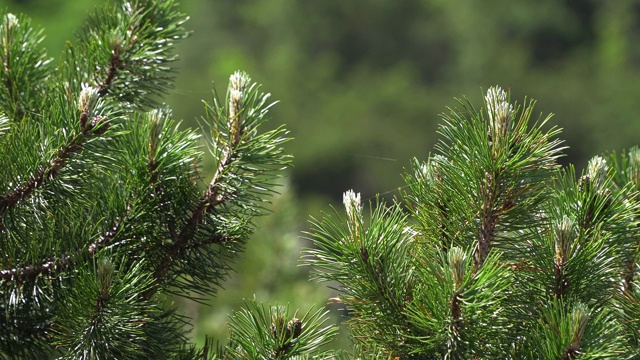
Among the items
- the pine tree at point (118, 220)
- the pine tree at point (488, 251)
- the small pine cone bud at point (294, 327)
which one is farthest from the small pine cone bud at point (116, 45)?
the small pine cone bud at point (294, 327)

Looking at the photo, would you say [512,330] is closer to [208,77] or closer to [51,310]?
[51,310]

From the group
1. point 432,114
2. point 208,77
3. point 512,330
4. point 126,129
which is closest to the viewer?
point 512,330

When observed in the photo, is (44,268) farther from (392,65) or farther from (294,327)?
(392,65)

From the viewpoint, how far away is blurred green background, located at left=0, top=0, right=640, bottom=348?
28938mm

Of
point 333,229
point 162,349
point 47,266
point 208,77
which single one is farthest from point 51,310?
point 208,77

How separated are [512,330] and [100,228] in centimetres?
66

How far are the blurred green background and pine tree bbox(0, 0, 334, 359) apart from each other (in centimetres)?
2235

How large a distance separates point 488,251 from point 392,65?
34.7 meters

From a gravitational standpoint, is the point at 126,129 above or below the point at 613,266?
above

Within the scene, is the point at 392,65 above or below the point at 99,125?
above

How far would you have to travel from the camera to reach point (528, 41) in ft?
112

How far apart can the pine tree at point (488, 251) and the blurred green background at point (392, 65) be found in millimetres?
22463

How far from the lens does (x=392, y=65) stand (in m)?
36.0

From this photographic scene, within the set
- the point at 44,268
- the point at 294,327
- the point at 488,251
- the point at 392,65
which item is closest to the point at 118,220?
the point at 44,268
